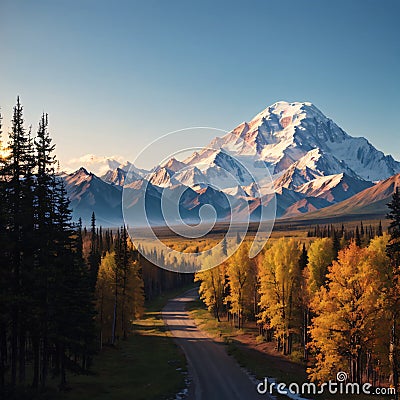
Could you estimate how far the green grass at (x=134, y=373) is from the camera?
126 feet

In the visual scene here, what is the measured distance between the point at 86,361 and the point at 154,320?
166 ft

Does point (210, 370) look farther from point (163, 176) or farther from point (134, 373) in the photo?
point (163, 176)

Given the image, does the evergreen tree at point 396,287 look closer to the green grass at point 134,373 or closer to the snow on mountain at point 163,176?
the snow on mountain at point 163,176

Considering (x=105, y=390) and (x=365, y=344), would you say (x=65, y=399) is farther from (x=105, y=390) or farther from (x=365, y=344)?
(x=365, y=344)

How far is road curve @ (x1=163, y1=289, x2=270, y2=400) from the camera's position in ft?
127

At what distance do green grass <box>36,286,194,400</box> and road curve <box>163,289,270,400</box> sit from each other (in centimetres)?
160

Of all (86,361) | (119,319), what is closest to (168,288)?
(119,319)

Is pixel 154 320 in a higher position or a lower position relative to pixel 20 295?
lower

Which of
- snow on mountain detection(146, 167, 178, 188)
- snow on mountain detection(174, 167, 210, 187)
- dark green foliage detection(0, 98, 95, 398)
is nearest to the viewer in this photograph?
dark green foliage detection(0, 98, 95, 398)

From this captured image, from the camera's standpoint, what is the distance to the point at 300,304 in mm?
67750

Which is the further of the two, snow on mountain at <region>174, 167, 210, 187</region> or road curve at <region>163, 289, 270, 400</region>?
road curve at <region>163, 289, 270, 400</region>

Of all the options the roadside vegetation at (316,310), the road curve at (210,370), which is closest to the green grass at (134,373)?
the road curve at (210,370)

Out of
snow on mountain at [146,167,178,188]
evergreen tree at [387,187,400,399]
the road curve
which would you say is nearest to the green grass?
the road curve

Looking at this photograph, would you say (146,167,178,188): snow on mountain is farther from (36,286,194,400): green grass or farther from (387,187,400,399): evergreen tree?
(387,187,400,399): evergreen tree
